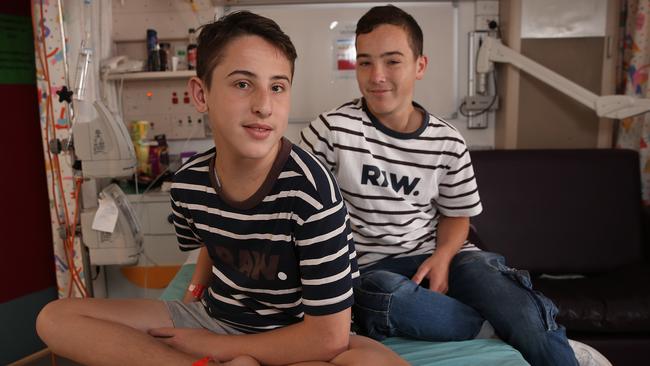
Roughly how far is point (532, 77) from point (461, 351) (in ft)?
6.33

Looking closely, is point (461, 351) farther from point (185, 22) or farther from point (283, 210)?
point (185, 22)

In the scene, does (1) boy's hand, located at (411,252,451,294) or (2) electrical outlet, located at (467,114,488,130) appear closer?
(1) boy's hand, located at (411,252,451,294)

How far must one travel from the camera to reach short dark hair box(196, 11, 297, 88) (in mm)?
1156

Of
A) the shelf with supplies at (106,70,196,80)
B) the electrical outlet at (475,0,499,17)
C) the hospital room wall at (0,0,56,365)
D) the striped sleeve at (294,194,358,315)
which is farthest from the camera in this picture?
the electrical outlet at (475,0,499,17)

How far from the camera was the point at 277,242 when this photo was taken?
118 centimetres

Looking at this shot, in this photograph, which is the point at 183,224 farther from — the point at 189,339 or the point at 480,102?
the point at 480,102

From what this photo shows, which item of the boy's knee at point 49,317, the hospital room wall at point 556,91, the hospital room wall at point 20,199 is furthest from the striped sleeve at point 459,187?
the hospital room wall at point 20,199

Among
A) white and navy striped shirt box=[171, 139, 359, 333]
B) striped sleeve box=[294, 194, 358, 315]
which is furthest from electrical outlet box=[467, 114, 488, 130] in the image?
striped sleeve box=[294, 194, 358, 315]

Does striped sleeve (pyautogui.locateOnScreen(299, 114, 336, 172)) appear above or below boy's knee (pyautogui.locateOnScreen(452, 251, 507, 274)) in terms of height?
above

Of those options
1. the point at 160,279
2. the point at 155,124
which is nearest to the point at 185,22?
the point at 155,124

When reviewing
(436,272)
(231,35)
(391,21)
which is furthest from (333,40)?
(231,35)

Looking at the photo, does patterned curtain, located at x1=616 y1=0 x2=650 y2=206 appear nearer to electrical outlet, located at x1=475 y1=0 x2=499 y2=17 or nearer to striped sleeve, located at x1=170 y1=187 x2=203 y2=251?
electrical outlet, located at x1=475 y1=0 x2=499 y2=17

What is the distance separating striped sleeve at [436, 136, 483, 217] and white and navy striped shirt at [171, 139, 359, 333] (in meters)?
0.53

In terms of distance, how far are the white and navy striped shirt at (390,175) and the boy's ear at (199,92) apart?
1.61 ft
